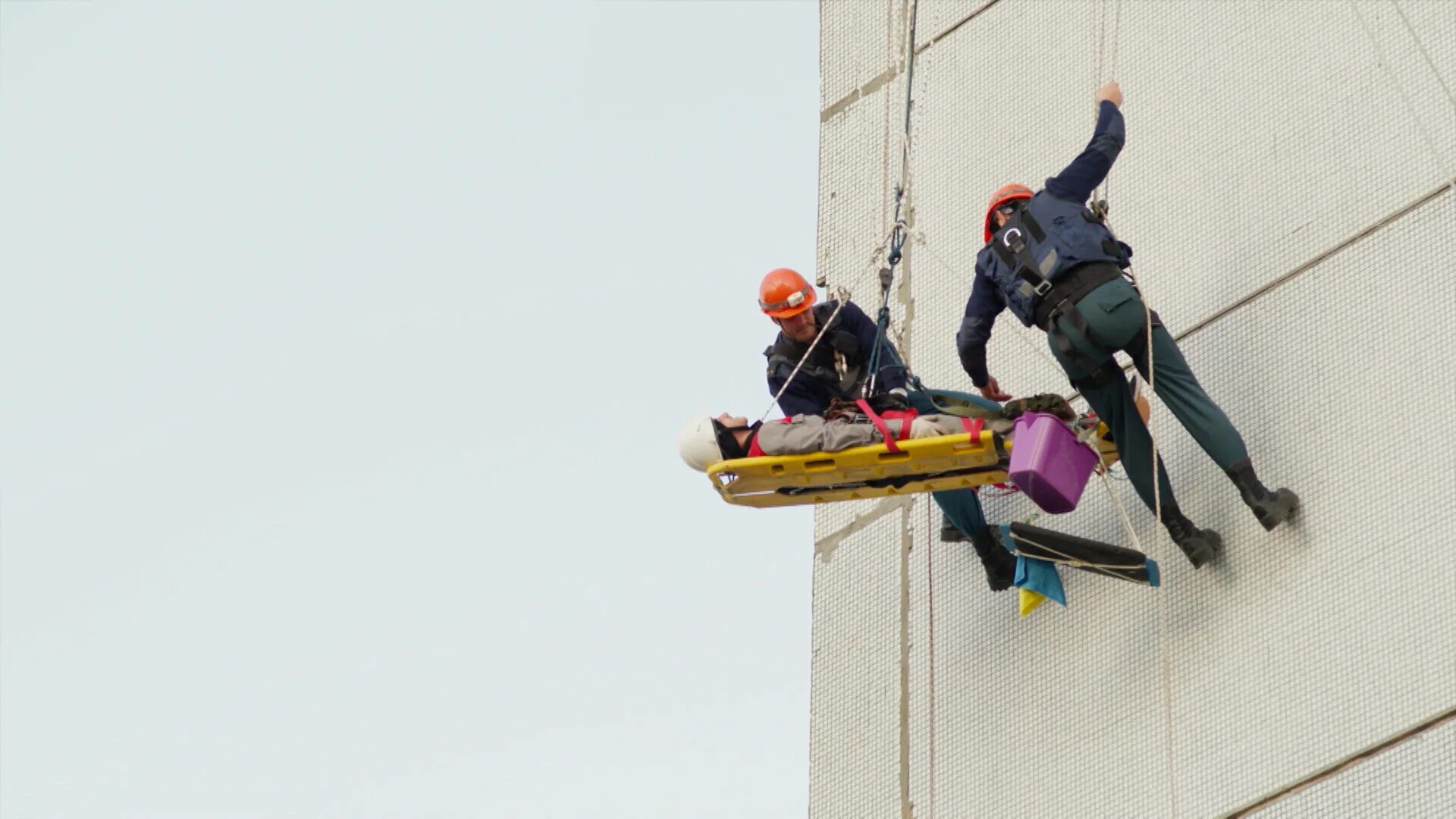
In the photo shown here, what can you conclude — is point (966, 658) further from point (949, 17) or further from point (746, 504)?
point (949, 17)

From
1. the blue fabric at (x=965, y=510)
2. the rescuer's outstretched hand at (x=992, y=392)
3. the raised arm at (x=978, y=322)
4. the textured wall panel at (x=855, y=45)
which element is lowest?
the blue fabric at (x=965, y=510)

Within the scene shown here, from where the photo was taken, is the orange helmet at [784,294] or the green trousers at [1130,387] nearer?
the green trousers at [1130,387]

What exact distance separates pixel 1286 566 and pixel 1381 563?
0.38 m

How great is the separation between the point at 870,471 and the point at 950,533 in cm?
133

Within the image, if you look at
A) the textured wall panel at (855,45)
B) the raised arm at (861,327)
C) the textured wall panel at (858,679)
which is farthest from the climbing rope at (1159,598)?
the textured wall panel at (855,45)

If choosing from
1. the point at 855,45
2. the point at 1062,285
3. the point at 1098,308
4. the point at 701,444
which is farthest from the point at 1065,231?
the point at 855,45

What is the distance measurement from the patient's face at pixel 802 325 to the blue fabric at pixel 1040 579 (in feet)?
3.31

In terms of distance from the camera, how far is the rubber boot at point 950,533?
30.3ft

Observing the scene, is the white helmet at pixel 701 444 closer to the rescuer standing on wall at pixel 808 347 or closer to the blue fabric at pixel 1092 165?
the rescuer standing on wall at pixel 808 347

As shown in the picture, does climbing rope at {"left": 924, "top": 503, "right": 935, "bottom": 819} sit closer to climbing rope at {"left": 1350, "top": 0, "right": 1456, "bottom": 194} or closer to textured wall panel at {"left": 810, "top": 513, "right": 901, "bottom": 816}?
textured wall panel at {"left": 810, "top": 513, "right": 901, "bottom": 816}

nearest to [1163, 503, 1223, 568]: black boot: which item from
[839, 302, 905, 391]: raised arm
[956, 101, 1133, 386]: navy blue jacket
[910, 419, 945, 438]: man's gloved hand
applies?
[956, 101, 1133, 386]: navy blue jacket

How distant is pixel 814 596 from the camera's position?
1004 centimetres

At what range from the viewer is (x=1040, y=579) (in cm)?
877

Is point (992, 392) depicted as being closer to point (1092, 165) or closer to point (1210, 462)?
point (1210, 462)
